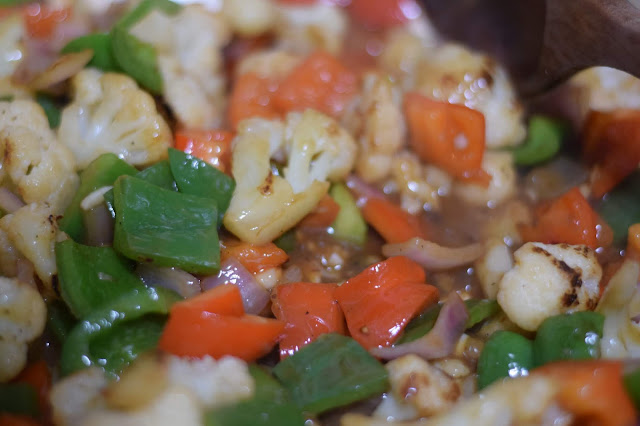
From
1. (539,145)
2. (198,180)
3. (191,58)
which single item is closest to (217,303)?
(198,180)

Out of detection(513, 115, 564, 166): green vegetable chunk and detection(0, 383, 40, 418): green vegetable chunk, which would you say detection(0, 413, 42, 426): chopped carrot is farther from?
detection(513, 115, 564, 166): green vegetable chunk

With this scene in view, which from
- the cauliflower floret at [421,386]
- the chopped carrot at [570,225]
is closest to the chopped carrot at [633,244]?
the chopped carrot at [570,225]

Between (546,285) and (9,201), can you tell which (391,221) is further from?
(9,201)

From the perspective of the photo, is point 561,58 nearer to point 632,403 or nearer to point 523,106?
point 523,106

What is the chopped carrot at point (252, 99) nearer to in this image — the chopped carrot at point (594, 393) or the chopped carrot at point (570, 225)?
the chopped carrot at point (570, 225)

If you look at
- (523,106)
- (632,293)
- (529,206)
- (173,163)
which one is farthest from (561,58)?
(173,163)

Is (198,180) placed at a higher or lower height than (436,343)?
higher
